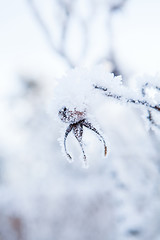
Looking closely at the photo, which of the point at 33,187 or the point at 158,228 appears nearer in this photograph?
the point at 158,228

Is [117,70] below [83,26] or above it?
below

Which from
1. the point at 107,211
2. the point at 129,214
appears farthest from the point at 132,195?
the point at 107,211

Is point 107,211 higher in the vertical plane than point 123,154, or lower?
higher

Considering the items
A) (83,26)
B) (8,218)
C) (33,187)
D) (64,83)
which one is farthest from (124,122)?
(8,218)

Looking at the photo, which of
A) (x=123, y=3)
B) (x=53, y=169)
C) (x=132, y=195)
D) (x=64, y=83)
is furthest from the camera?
(x=53, y=169)

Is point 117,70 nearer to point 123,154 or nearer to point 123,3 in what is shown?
point 123,3

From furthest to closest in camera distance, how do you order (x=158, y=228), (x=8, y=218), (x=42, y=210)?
(x=8, y=218), (x=42, y=210), (x=158, y=228)

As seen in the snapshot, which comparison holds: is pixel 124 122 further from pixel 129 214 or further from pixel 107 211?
pixel 107 211

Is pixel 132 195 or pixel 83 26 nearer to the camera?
pixel 83 26

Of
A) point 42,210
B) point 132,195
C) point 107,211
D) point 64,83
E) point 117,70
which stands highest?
point 42,210
